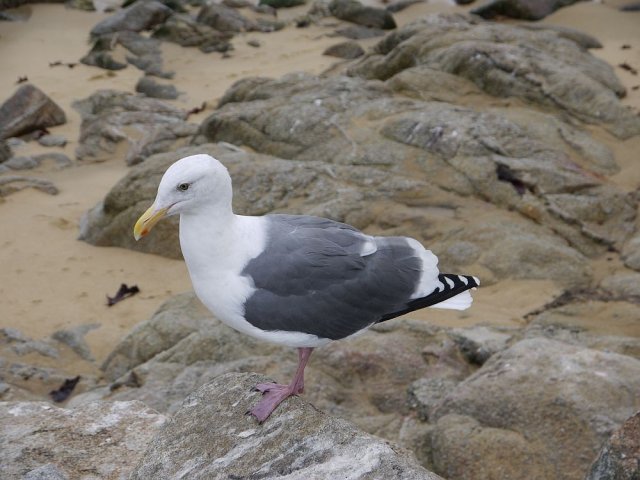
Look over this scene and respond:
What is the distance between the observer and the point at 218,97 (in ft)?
48.5

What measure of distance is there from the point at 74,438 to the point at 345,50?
13.2 metres

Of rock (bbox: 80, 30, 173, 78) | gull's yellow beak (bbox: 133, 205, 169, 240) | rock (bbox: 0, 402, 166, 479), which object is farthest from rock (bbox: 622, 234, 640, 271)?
rock (bbox: 80, 30, 173, 78)

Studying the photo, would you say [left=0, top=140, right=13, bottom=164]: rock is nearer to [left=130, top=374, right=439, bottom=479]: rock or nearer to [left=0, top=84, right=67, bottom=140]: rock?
[left=0, top=84, right=67, bottom=140]: rock

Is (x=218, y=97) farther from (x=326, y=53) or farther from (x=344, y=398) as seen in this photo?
(x=344, y=398)

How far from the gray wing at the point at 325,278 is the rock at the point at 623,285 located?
10.2ft

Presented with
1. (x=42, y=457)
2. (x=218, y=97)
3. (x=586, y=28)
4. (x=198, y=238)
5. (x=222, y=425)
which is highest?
(x=198, y=238)

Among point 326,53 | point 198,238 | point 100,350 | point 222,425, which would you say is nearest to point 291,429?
point 222,425

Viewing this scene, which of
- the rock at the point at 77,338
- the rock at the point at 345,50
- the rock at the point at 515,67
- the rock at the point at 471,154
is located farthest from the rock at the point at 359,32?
the rock at the point at 77,338

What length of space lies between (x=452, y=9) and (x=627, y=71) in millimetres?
5839

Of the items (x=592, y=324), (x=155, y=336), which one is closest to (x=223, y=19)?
(x=155, y=336)

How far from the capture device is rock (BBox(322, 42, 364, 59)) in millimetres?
16406

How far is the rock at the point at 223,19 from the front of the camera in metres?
18.9

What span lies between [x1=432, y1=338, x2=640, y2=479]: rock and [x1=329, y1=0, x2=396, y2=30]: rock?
14585 mm

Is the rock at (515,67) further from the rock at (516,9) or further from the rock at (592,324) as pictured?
the rock at (516,9)
